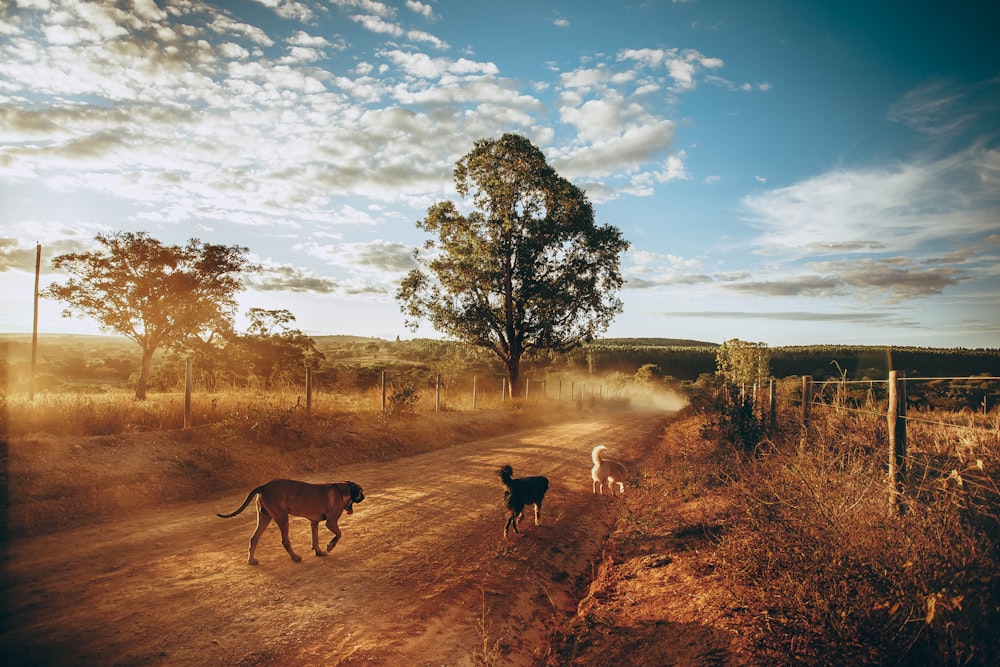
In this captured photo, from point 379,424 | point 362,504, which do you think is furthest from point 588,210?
point 362,504

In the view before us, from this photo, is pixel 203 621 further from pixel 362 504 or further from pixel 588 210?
pixel 588 210

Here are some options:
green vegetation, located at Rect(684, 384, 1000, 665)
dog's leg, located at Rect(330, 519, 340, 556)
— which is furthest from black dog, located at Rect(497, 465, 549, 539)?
green vegetation, located at Rect(684, 384, 1000, 665)

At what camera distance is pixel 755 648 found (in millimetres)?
3809

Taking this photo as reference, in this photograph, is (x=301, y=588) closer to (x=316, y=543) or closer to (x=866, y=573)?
(x=316, y=543)

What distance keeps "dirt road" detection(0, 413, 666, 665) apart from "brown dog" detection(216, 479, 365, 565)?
246 millimetres

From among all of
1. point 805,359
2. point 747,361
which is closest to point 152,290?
point 747,361

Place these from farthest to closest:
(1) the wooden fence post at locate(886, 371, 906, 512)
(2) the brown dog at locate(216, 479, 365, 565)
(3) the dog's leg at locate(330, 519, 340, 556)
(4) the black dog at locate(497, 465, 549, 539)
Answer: (4) the black dog at locate(497, 465, 549, 539) → (3) the dog's leg at locate(330, 519, 340, 556) → (1) the wooden fence post at locate(886, 371, 906, 512) → (2) the brown dog at locate(216, 479, 365, 565)

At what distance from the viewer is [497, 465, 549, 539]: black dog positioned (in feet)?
23.1

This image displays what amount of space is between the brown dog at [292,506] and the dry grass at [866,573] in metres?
4.50

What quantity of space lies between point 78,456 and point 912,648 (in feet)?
37.4

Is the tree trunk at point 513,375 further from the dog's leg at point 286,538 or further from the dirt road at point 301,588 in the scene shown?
the dog's leg at point 286,538

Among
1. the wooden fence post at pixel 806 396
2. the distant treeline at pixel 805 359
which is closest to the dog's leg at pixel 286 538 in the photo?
the wooden fence post at pixel 806 396

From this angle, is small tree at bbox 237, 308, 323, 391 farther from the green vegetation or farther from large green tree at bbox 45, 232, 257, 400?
the green vegetation

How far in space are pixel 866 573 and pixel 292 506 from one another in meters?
5.54
